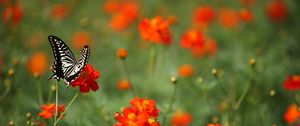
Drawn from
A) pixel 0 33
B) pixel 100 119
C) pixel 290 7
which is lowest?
pixel 290 7

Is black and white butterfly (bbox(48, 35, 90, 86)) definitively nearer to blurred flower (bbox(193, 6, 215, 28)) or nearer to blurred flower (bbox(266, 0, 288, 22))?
blurred flower (bbox(193, 6, 215, 28))

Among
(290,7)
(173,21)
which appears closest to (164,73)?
(173,21)

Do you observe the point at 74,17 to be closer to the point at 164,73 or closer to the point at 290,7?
the point at 164,73

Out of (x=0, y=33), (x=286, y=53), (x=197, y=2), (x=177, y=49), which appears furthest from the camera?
(x=197, y=2)

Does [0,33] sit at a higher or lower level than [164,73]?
higher

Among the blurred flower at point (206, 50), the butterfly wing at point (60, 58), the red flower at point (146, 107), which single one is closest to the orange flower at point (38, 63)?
the blurred flower at point (206, 50)

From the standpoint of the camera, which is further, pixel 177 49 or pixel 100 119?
pixel 177 49

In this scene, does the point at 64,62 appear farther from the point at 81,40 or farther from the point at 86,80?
the point at 81,40

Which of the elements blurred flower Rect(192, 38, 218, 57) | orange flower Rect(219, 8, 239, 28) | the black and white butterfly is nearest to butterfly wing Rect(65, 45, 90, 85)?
the black and white butterfly

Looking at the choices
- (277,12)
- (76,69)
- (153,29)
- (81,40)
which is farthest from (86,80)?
(277,12)
